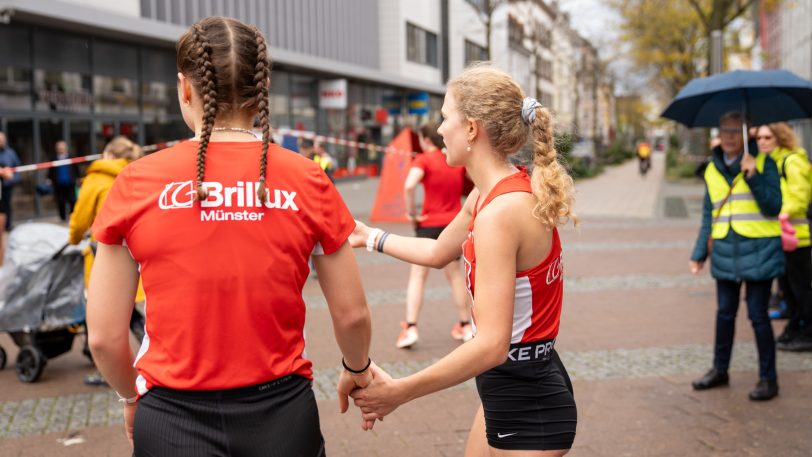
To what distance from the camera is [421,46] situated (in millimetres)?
45656

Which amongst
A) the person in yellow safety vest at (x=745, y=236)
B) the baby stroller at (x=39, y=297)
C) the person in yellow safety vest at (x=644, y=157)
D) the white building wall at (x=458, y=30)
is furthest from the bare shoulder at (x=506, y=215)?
the white building wall at (x=458, y=30)

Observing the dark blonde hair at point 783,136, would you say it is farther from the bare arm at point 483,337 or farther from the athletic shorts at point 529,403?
the bare arm at point 483,337

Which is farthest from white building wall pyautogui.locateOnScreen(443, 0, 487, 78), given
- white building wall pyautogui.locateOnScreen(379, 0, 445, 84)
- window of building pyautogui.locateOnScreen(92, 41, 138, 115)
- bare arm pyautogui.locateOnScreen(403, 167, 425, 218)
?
bare arm pyautogui.locateOnScreen(403, 167, 425, 218)

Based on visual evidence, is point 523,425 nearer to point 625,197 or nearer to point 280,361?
point 280,361

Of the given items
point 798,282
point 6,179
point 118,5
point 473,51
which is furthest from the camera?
point 473,51

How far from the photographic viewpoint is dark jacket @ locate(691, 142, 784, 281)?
5.45 metres

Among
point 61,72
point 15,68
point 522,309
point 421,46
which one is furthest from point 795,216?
point 421,46

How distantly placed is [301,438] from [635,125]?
115385 mm

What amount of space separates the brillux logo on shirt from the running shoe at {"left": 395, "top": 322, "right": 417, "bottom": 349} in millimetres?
5251

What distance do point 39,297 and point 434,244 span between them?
4.34m

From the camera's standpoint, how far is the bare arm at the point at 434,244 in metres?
3.02

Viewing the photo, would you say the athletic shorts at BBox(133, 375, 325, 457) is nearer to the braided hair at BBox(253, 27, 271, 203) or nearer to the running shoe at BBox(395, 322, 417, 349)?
the braided hair at BBox(253, 27, 271, 203)

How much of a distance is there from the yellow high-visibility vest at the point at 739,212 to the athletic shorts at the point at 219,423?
167 inches

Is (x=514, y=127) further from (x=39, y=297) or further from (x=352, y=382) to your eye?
(x=39, y=297)
